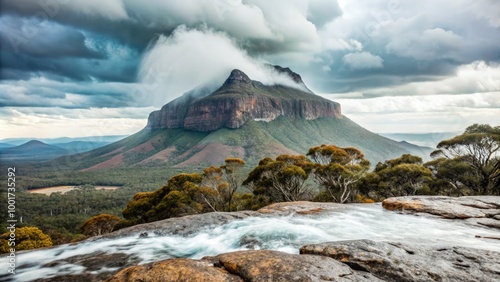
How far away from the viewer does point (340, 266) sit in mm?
8016

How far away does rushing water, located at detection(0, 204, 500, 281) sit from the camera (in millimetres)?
12078

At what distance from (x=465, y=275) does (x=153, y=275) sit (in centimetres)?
902

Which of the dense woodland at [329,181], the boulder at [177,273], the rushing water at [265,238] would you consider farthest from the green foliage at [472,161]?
the boulder at [177,273]

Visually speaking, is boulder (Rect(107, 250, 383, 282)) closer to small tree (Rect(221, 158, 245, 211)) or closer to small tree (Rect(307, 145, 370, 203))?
small tree (Rect(307, 145, 370, 203))

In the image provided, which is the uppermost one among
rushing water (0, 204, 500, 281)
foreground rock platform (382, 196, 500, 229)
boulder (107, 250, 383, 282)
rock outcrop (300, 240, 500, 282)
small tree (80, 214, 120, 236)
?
boulder (107, 250, 383, 282)

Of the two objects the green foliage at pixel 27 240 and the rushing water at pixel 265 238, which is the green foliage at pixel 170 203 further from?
the rushing water at pixel 265 238

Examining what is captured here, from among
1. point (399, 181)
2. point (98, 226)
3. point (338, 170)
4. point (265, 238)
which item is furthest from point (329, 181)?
point (98, 226)

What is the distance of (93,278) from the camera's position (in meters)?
9.93

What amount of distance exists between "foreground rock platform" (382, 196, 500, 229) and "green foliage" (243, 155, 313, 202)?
16065mm

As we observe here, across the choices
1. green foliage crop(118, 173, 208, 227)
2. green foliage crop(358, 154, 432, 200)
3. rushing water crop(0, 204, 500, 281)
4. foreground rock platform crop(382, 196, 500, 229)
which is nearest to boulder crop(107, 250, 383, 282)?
rushing water crop(0, 204, 500, 281)

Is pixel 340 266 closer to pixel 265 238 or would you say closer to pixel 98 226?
pixel 265 238

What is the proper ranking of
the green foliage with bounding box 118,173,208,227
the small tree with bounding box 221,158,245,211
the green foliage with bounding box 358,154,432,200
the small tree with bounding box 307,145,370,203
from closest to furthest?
the green foliage with bounding box 118,173,208,227, the small tree with bounding box 307,145,370,203, the green foliage with bounding box 358,154,432,200, the small tree with bounding box 221,158,245,211

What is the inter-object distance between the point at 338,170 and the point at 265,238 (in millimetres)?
25145

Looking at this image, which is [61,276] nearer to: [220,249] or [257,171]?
[220,249]
